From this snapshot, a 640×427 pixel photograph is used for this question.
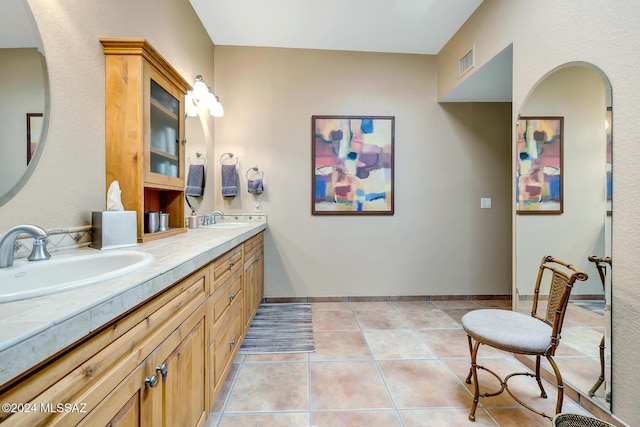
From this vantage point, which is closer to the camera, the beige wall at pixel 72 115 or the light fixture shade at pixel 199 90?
the beige wall at pixel 72 115

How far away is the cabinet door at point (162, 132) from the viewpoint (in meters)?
1.55

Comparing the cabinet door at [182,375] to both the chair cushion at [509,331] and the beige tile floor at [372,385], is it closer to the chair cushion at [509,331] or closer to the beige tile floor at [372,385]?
the beige tile floor at [372,385]

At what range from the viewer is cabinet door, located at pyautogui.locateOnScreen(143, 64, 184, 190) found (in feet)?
5.10

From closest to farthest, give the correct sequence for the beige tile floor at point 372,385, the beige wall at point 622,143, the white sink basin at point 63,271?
the white sink basin at point 63,271 → the beige wall at point 622,143 → the beige tile floor at point 372,385

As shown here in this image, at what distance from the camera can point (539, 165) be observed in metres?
1.80

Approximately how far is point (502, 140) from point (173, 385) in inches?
146

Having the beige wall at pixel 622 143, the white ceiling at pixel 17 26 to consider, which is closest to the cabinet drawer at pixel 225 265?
the white ceiling at pixel 17 26

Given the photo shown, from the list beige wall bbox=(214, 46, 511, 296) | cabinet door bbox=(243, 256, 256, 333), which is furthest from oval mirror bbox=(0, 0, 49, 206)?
beige wall bbox=(214, 46, 511, 296)

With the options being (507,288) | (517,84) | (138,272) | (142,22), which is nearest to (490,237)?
(507,288)

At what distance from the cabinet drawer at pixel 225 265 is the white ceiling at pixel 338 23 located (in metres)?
2.11

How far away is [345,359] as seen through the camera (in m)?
1.97

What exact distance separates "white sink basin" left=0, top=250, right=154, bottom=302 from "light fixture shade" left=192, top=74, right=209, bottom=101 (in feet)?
5.63

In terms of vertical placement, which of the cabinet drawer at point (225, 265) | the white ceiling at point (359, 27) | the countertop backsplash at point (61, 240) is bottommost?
the cabinet drawer at point (225, 265)

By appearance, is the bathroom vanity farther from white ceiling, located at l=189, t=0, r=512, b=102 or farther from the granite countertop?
white ceiling, located at l=189, t=0, r=512, b=102
